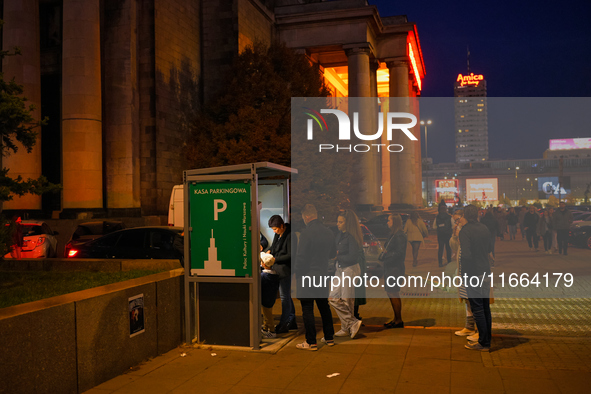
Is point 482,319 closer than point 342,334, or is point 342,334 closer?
point 482,319

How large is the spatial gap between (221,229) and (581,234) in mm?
19973

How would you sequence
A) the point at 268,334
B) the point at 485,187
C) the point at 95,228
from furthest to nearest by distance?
1. the point at 485,187
2. the point at 95,228
3. the point at 268,334

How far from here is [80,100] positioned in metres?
21.0

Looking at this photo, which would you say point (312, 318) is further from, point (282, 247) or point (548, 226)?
point (548, 226)

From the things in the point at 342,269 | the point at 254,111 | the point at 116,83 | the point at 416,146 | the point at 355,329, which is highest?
the point at 416,146

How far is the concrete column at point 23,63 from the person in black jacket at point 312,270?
18.2 m

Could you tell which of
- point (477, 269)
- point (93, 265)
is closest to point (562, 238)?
point (477, 269)

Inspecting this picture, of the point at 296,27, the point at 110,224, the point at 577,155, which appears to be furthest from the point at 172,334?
the point at 577,155

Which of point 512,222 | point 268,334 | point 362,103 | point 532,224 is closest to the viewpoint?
point 268,334

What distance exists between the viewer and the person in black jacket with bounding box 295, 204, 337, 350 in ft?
23.3

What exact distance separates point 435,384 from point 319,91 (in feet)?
70.4

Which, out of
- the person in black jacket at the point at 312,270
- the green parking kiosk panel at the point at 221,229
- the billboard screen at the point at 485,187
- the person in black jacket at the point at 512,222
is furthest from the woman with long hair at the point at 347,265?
the billboard screen at the point at 485,187

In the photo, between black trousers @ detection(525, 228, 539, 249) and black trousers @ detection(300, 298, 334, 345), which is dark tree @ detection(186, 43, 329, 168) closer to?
black trousers @ detection(525, 228, 539, 249)

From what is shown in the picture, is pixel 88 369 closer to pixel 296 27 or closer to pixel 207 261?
pixel 207 261
